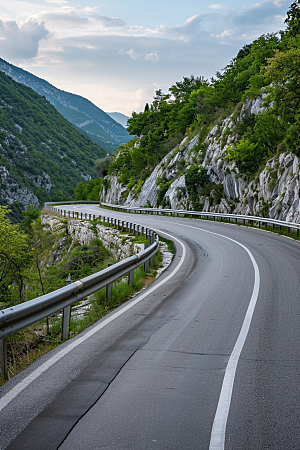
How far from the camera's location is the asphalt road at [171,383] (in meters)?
3.25

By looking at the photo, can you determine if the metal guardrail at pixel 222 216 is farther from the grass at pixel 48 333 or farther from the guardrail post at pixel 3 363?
the guardrail post at pixel 3 363

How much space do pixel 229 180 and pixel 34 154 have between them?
133 meters

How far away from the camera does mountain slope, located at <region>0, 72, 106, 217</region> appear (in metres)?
133

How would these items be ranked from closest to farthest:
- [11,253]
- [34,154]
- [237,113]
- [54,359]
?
[54,359] → [11,253] → [237,113] → [34,154]

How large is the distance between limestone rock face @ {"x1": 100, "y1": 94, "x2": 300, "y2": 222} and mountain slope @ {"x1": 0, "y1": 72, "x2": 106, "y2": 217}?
77442 mm

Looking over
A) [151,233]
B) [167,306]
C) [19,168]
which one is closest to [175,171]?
[151,233]

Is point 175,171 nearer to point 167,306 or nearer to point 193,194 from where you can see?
point 193,194

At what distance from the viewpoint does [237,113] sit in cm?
4203

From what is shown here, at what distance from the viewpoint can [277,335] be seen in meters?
6.07

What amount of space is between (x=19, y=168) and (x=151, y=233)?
139 meters

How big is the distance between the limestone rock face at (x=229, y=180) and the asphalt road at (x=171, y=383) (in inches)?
775

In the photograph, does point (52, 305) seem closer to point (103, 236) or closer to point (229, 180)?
point (103, 236)

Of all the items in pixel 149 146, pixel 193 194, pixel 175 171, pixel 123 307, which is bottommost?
pixel 123 307

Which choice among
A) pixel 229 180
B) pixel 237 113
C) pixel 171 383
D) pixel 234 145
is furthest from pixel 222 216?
pixel 171 383
